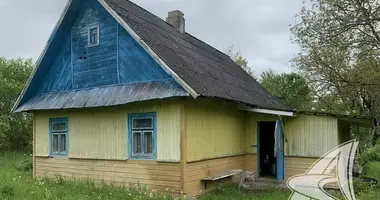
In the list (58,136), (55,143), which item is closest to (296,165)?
(58,136)

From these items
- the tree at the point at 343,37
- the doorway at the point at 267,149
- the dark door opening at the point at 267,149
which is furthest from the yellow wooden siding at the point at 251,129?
the tree at the point at 343,37

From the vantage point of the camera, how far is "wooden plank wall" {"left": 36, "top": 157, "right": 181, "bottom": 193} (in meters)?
9.21

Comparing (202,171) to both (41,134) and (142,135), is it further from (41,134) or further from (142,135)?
(41,134)

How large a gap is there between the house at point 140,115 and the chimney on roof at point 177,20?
2838 millimetres

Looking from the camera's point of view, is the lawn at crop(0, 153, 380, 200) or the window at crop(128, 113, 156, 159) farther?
the window at crop(128, 113, 156, 159)

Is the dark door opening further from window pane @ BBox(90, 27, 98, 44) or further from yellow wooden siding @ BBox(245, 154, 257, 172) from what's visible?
window pane @ BBox(90, 27, 98, 44)

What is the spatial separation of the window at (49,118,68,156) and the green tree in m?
13.0

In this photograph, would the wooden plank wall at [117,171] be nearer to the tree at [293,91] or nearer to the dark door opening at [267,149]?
the dark door opening at [267,149]

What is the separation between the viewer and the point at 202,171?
9836 millimetres

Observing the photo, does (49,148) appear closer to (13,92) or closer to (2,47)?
(13,92)

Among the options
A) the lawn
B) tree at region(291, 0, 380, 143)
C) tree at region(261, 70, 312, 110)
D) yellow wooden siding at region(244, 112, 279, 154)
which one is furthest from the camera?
tree at region(261, 70, 312, 110)

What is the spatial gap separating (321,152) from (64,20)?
9091mm

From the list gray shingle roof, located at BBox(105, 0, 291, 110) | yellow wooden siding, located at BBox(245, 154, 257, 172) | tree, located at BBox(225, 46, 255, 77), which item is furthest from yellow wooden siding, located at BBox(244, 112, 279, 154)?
tree, located at BBox(225, 46, 255, 77)

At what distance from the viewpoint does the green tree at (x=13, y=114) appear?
77.7ft
